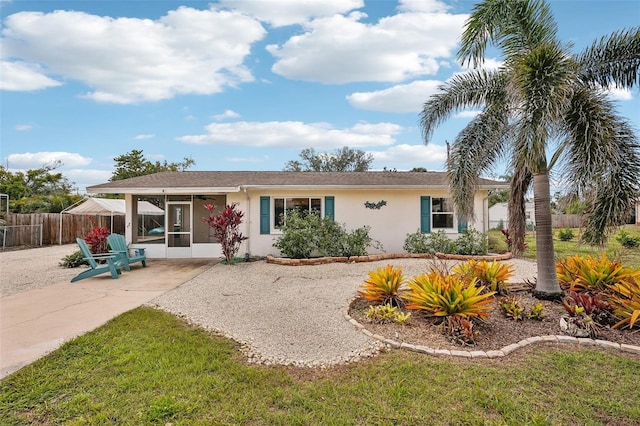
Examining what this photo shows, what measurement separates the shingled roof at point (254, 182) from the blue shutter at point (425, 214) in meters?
0.68

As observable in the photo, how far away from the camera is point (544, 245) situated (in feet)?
18.9

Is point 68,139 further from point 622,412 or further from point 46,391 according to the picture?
point 622,412

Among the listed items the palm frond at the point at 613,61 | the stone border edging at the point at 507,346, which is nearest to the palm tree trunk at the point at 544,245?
the stone border edging at the point at 507,346

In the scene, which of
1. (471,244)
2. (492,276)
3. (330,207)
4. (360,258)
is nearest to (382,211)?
(330,207)

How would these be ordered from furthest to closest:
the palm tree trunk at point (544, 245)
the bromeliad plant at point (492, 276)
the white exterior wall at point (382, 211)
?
the white exterior wall at point (382, 211) < the bromeliad plant at point (492, 276) < the palm tree trunk at point (544, 245)

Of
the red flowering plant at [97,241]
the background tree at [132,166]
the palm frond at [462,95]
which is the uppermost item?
the background tree at [132,166]

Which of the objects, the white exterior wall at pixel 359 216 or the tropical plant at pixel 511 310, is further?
the white exterior wall at pixel 359 216

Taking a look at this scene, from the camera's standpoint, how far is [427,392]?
9.87ft

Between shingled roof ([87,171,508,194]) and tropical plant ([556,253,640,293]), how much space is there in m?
4.70

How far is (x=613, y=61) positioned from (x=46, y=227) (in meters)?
23.8

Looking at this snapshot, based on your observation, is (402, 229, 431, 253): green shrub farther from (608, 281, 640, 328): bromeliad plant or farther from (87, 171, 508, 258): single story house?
(608, 281, 640, 328): bromeliad plant

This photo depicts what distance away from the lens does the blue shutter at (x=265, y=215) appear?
38.4 ft

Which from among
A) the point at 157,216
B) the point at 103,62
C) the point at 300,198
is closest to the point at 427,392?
the point at 300,198

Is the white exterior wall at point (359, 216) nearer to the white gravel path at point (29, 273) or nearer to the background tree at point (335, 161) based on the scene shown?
the white gravel path at point (29, 273)
